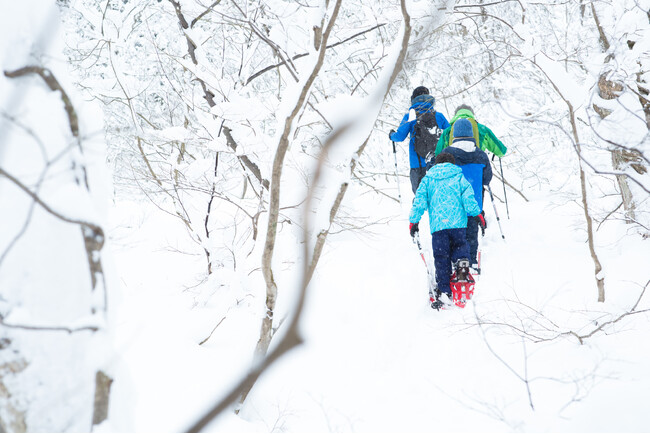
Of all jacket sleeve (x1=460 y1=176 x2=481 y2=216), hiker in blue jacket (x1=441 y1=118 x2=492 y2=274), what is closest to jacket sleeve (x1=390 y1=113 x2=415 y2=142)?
hiker in blue jacket (x1=441 y1=118 x2=492 y2=274)

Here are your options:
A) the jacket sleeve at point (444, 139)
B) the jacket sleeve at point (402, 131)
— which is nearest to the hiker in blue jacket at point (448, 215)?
the jacket sleeve at point (444, 139)

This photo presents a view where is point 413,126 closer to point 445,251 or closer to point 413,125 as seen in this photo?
point 413,125

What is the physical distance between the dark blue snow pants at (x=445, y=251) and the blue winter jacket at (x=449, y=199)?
8 cm

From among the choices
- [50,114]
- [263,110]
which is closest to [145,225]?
[263,110]

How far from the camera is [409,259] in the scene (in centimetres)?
539

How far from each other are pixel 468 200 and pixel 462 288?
2.86 feet

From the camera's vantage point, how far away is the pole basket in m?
4.00

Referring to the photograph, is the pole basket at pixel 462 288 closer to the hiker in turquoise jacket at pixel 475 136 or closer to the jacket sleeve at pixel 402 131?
the hiker in turquoise jacket at pixel 475 136

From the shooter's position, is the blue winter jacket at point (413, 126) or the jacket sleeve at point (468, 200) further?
the blue winter jacket at point (413, 126)

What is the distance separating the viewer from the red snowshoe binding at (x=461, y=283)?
→ 3.98 metres

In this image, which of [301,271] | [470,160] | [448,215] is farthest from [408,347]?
[301,271]

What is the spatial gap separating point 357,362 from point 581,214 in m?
4.04

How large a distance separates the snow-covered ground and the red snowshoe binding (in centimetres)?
12

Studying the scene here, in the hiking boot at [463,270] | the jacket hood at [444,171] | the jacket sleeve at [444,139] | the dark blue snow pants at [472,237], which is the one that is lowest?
the hiking boot at [463,270]
